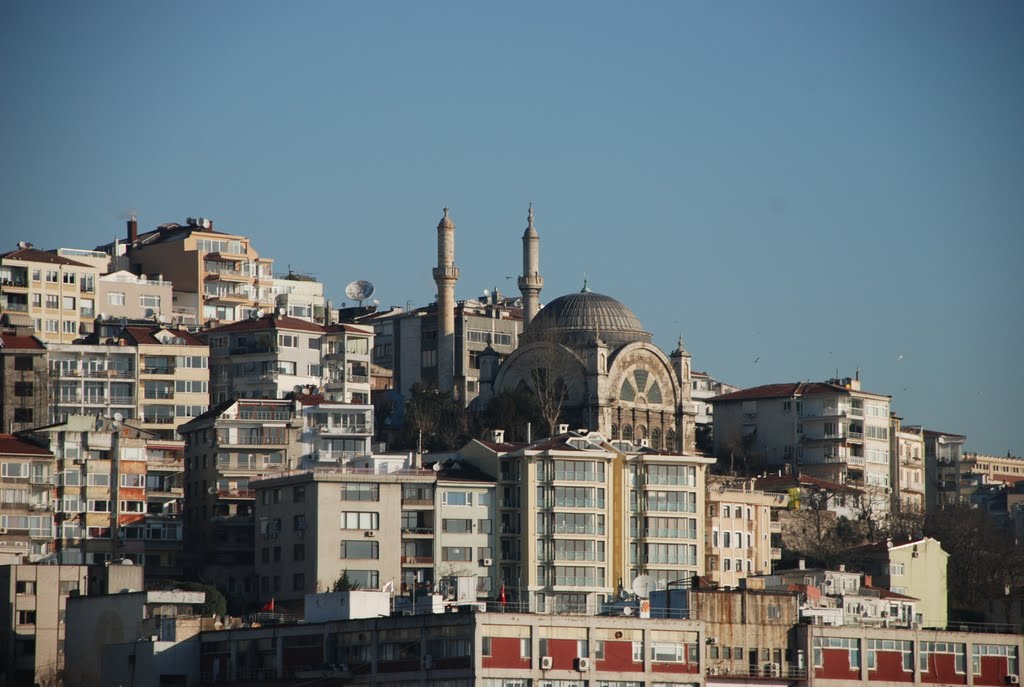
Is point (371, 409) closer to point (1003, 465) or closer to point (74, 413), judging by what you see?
point (74, 413)

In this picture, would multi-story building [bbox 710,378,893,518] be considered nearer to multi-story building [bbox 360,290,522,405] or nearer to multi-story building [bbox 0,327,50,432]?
multi-story building [bbox 360,290,522,405]

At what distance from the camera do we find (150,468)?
90.4 meters

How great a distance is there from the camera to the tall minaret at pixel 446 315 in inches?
4523

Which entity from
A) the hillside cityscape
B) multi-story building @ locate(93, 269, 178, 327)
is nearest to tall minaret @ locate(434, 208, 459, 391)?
the hillside cityscape

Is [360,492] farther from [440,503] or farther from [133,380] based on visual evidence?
[133,380]

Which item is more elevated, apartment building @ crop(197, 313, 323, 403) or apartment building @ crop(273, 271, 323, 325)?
apartment building @ crop(273, 271, 323, 325)

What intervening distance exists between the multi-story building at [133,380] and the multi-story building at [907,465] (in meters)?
35.1

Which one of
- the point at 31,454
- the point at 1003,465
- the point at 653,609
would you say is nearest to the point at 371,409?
the point at 31,454

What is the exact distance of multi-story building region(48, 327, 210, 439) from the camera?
97.6 m

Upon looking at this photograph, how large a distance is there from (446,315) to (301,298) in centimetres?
1297

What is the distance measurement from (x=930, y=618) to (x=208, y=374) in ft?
109

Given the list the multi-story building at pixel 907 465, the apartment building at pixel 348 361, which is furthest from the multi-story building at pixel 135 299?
the multi-story building at pixel 907 465

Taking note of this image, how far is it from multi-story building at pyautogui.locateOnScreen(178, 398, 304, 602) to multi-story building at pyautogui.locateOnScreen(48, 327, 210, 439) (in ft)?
13.1

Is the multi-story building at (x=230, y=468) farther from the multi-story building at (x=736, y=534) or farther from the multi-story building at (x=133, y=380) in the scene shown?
the multi-story building at (x=736, y=534)
